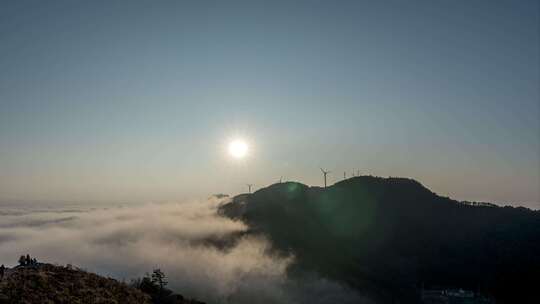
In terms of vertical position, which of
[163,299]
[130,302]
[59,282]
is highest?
[59,282]

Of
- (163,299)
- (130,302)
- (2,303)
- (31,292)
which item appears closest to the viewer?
(2,303)

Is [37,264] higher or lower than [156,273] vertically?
higher

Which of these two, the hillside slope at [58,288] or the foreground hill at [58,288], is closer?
the foreground hill at [58,288]

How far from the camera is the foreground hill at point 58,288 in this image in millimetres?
63188

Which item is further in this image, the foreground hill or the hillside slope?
the hillside slope

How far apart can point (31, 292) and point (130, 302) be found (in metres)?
20.6

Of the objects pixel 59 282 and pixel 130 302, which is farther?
pixel 130 302

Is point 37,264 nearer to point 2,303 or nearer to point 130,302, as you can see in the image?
point 130,302

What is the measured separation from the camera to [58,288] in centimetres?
7100

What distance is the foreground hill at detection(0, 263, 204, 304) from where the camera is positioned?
63188mm

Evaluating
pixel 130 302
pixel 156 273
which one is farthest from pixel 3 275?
pixel 156 273

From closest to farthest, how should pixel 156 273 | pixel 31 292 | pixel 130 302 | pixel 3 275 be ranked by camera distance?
pixel 31 292 → pixel 3 275 → pixel 130 302 → pixel 156 273

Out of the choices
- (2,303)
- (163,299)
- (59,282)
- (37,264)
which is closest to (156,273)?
(163,299)

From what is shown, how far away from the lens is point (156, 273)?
580 ft
